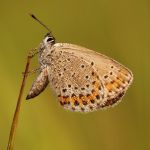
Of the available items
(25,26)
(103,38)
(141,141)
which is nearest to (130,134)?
(141,141)

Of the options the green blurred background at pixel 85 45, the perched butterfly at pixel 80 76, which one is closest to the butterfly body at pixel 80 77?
the perched butterfly at pixel 80 76

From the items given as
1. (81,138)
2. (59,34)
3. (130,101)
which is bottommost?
(81,138)

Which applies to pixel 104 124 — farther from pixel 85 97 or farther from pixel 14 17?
pixel 14 17

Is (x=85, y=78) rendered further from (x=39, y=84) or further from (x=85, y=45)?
(x=85, y=45)

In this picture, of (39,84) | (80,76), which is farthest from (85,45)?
(39,84)

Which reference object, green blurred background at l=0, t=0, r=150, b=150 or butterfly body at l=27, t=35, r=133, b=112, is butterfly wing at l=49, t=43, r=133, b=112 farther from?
green blurred background at l=0, t=0, r=150, b=150

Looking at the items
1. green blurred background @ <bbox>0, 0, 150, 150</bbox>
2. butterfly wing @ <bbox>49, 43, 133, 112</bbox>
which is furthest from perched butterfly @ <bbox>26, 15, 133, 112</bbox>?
green blurred background @ <bbox>0, 0, 150, 150</bbox>

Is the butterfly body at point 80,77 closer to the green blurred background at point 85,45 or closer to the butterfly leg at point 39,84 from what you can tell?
the butterfly leg at point 39,84

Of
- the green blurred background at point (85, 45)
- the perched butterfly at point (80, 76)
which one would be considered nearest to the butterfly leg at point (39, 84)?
the perched butterfly at point (80, 76)

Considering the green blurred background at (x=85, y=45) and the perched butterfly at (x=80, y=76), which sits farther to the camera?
the green blurred background at (x=85, y=45)
